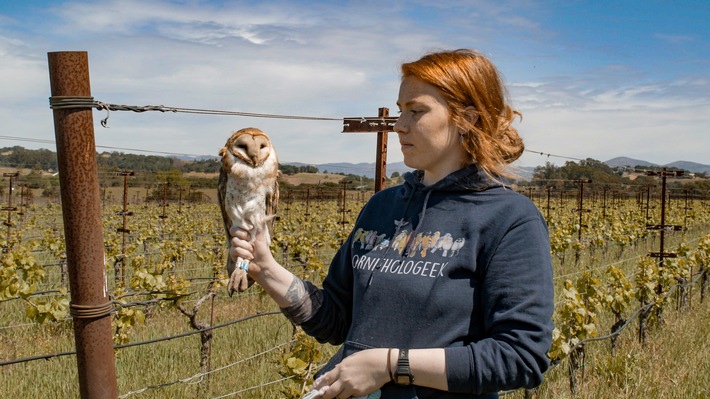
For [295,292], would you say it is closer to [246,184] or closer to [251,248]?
→ [251,248]

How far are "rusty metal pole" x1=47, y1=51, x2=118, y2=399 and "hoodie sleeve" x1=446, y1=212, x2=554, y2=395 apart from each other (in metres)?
1.17

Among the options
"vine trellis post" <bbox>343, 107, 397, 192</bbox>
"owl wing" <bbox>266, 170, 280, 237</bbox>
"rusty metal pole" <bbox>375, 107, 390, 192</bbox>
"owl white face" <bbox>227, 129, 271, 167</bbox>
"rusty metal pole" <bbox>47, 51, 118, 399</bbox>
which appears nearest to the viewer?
"owl white face" <bbox>227, 129, 271, 167</bbox>

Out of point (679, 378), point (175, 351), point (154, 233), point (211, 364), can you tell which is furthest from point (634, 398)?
point (154, 233)

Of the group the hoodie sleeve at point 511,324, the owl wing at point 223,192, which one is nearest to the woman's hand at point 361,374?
the hoodie sleeve at point 511,324

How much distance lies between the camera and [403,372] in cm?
162

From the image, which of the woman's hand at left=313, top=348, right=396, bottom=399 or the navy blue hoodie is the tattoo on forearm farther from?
the woman's hand at left=313, top=348, right=396, bottom=399

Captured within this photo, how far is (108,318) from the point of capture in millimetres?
2094

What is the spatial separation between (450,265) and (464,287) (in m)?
0.07

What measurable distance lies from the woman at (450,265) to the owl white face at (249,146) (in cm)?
26

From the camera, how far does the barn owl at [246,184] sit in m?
1.59

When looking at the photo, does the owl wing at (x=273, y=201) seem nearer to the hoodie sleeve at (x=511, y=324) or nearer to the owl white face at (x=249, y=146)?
the owl white face at (x=249, y=146)

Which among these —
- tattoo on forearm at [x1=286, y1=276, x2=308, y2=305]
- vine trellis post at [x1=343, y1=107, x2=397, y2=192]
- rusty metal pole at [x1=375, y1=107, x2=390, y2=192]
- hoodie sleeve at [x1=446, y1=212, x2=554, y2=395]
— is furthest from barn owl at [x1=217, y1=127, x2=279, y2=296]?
rusty metal pole at [x1=375, y1=107, x2=390, y2=192]

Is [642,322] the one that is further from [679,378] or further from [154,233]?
[154,233]

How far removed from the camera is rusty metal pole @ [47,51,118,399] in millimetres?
1933
